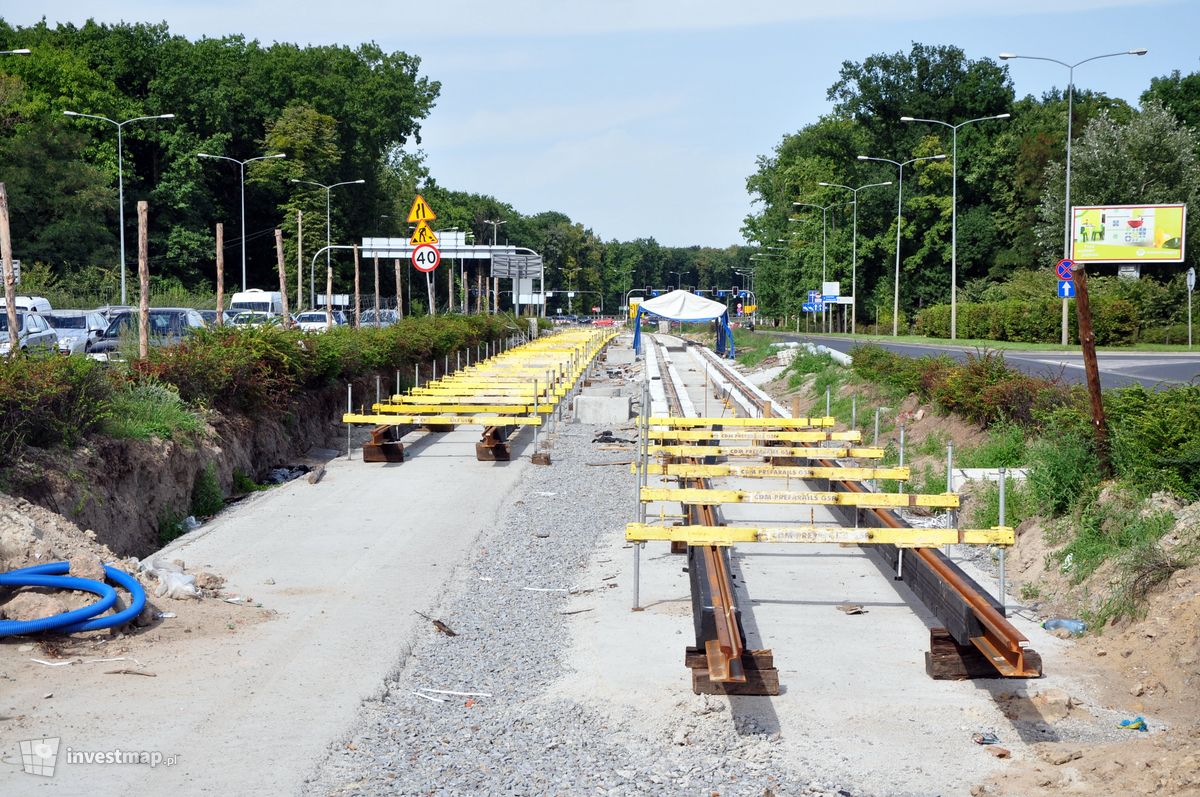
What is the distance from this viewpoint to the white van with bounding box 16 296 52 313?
2654 cm

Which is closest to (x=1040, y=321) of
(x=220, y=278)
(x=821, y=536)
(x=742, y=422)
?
(x=742, y=422)

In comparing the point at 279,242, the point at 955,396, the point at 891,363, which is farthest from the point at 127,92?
the point at 955,396

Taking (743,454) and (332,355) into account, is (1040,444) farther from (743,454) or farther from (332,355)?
(332,355)

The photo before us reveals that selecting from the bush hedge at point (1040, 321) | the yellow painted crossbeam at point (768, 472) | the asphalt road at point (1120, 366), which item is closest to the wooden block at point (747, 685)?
the yellow painted crossbeam at point (768, 472)

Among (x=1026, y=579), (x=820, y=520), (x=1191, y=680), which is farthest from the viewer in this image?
(x=820, y=520)

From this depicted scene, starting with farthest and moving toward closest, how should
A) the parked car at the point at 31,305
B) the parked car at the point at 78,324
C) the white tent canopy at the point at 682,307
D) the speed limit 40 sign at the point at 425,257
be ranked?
the white tent canopy at the point at 682,307 → the parked car at the point at 78,324 → the parked car at the point at 31,305 → the speed limit 40 sign at the point at 425,257

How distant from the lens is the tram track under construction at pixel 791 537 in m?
7.17

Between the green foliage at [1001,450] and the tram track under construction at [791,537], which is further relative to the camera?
the green foliage at [1001,450]

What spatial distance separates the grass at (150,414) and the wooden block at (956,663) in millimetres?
8752

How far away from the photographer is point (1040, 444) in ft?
40.4

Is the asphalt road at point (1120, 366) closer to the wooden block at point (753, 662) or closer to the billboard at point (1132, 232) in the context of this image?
the billboard at point (1132, 232)

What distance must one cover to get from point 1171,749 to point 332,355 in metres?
18.0

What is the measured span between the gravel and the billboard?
142ft

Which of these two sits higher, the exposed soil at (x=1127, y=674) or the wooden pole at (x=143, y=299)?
the wooden pole at (x=143, y=299)
